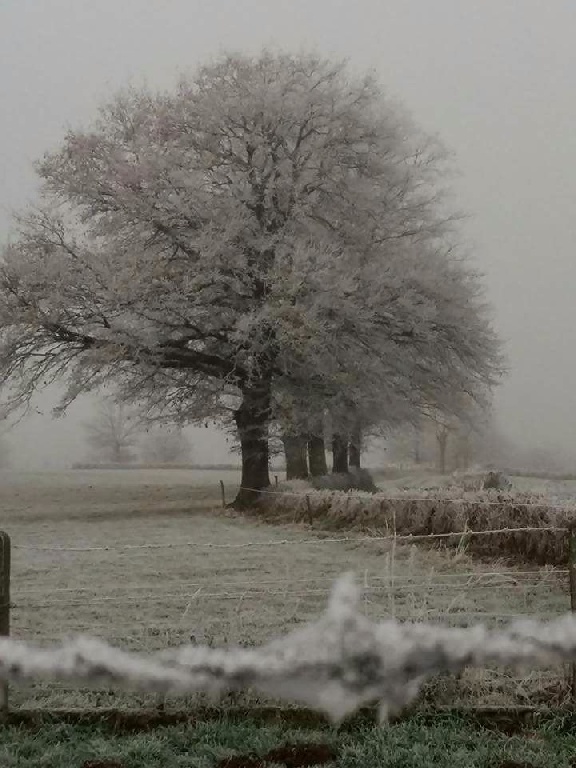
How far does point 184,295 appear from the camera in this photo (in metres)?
18.7

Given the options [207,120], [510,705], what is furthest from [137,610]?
[207,120]

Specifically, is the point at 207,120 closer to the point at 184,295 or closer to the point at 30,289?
the point at 184,295

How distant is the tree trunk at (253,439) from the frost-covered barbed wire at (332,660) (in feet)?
48.3

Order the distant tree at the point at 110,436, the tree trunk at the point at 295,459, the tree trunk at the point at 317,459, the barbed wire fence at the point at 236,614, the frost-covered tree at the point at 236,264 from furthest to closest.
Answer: the distant tree at the point at 110,436 < the tree trunk at the point at 317,459 < the tree trunk at the point at 295,459 < the frost-covered tree at the point at 236,264 < the barbed wire fence at the point at 236,614

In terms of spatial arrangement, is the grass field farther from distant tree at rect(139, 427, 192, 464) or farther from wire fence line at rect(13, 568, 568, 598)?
distant tree at rect(139, 427, 192, 464)

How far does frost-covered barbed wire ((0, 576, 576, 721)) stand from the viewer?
4.23 m

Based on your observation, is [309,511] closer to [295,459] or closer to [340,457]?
[295,459]

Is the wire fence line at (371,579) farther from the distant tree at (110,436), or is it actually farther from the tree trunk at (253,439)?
the distant tree at (110,436)

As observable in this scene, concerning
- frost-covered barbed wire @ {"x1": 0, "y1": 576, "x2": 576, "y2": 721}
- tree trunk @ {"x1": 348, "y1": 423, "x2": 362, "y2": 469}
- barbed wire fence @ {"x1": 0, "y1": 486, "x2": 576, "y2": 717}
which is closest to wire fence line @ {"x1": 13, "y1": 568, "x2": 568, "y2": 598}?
barbed wire fence @ {"x1": 0, "y1": 486, "x2": 576, "y2": 717}

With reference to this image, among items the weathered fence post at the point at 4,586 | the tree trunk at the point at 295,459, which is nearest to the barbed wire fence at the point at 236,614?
the weathered fence post at the point at 4,586

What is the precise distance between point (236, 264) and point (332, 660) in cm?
1527

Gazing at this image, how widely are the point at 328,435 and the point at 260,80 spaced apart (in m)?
9.06

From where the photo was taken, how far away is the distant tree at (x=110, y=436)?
223 feet

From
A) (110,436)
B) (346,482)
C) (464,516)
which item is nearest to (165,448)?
(110,436)
